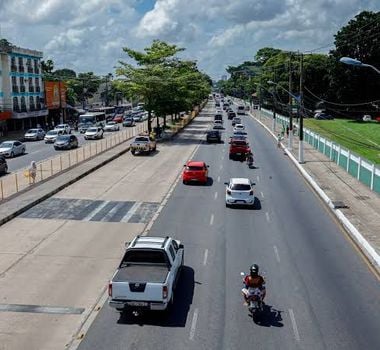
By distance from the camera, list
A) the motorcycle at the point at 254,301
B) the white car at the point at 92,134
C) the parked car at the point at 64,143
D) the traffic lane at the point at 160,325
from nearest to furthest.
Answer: the traffic lane at the point at 160,325, the motorcycle at the point at 254,301, the parked car at the point at 64,143, the white car at the point at 92,134

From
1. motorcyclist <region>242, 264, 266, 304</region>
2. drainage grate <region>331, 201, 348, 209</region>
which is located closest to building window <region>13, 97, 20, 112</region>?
drainage grate <region>331, 201, 348, 209</region>

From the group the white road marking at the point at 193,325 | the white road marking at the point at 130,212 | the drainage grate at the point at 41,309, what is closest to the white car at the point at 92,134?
the white road marking at the point at 130,212

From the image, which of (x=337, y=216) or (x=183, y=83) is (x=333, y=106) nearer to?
(x=183, y=83)

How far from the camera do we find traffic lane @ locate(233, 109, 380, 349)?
1484cm

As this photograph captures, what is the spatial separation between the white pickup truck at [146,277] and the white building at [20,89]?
60579 millimetres

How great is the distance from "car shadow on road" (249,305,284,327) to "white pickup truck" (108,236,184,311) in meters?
2.43

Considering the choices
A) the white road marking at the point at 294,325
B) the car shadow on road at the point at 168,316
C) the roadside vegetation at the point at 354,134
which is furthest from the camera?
the roadside vegetation at the point at 354,134

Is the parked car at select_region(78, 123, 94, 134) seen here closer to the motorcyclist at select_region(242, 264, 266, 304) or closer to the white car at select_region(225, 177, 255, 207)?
the white car at select_region(225, 177, 255, 207)

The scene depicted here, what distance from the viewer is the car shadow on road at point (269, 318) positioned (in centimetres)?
1506

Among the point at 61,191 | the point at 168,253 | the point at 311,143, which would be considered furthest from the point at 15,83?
the point at 168,253

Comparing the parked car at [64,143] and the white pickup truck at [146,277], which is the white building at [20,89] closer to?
the parked car at [64,143]

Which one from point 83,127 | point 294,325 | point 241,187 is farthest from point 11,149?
point 294,325

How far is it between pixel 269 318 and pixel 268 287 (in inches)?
96.7

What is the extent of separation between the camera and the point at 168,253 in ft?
55.0
